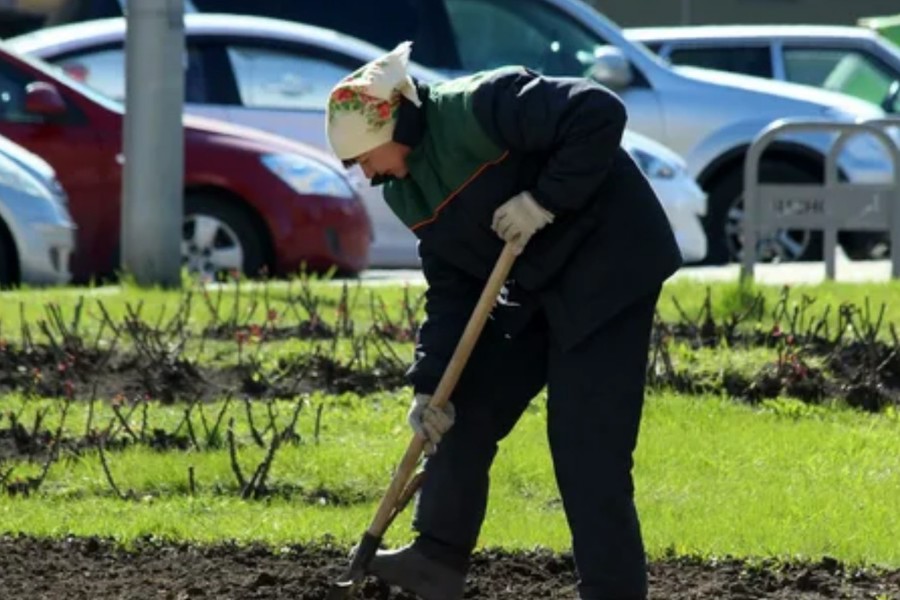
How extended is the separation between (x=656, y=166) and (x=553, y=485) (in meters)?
8.63

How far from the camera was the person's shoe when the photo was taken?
5844mm

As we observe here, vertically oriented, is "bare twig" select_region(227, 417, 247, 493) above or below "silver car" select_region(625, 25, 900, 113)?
below

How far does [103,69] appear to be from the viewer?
16.4 metres

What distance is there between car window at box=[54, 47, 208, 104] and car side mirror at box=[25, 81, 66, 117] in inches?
71.3

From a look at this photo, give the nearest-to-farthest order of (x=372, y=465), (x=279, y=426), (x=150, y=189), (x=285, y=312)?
1. (x=372, y=465)
2. (x=279, y=426)
3. (x=285, y=312)
4. (x=150, y=189)

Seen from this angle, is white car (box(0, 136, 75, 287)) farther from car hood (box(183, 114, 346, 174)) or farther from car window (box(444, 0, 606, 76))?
car window (box(444, 0, 606, 76))

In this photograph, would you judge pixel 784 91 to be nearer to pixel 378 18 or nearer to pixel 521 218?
pixel 378 18

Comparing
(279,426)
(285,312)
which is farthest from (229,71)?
(279,426)

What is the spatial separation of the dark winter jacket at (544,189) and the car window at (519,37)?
1206cm

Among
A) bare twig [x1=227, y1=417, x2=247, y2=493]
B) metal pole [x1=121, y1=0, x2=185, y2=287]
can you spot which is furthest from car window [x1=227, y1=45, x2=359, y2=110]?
bare twig [x1=227, y1=417, x2=247, y2=493]

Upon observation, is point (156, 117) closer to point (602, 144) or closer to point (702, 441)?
point (702, 441)

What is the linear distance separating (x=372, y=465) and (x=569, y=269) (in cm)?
244

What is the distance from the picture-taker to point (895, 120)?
14484 mm

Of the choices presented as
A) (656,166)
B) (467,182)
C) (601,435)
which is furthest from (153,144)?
(601,435)
